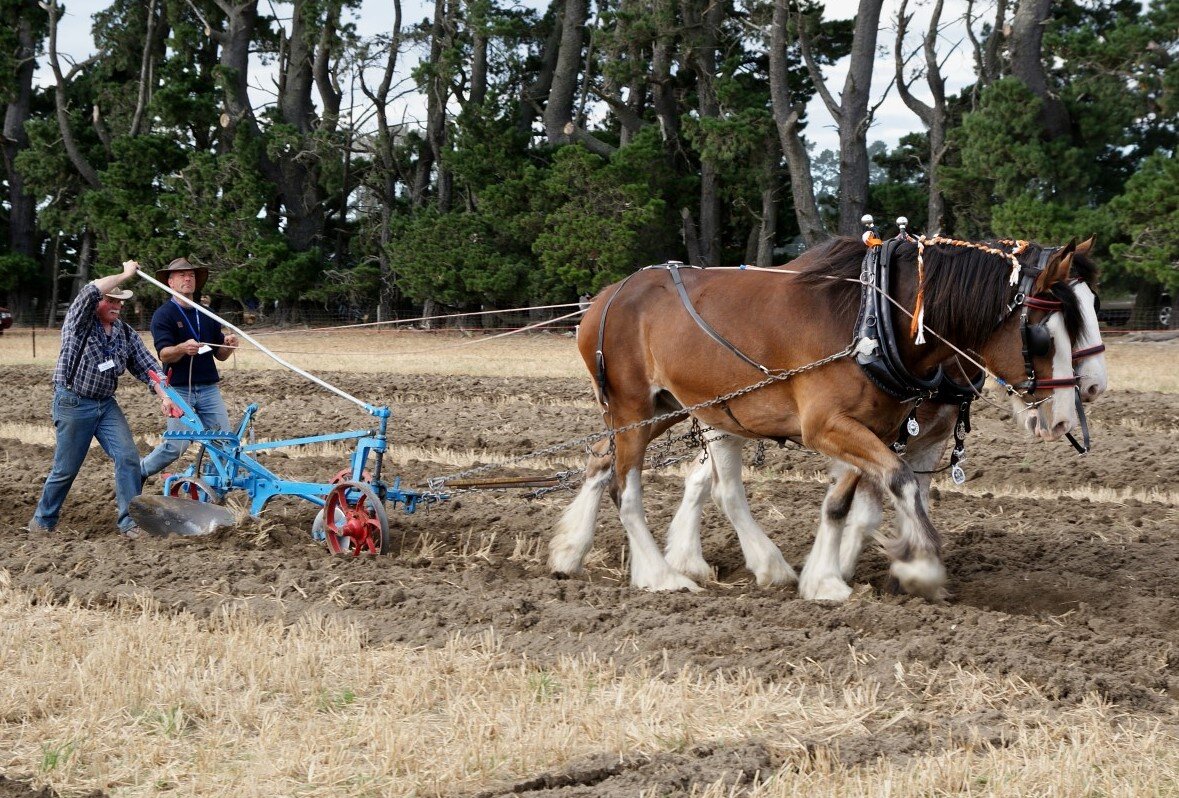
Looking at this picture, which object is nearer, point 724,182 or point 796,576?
point 796,576

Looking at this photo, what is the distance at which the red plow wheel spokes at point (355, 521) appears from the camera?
7.11 metres

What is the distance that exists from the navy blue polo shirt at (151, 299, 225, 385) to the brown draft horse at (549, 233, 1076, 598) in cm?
283

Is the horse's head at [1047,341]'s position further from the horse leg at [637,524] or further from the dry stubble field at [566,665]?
the horse leg at [637,524]

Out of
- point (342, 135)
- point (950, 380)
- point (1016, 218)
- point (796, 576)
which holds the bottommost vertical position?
point (796, 576)

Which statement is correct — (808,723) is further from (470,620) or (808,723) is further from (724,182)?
(724,182)

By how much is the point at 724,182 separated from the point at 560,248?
425 centimetres

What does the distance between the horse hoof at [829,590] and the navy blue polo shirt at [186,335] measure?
14.4 ft

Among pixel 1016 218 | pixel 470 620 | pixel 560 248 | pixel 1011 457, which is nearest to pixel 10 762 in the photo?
pixel 470 620

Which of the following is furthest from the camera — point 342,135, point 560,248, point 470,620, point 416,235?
point 342,135

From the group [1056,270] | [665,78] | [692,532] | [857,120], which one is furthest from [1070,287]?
[665,78]

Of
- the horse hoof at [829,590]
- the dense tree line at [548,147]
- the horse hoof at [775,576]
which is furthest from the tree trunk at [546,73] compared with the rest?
the horse hoof at [829,590]

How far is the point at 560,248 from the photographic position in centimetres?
3016

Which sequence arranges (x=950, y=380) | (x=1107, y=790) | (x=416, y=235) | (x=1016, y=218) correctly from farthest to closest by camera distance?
(x=416, y=235) < (x=1016, y=218) < (x=950, y=380) < (x=1107, y=790)

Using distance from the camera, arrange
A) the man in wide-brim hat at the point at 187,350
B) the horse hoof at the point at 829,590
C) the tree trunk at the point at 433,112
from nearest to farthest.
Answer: the horse hoof at the point at 829,590
the man in wide-brim hat at the point at 187,350
the tree trunk at the point at 433,112
